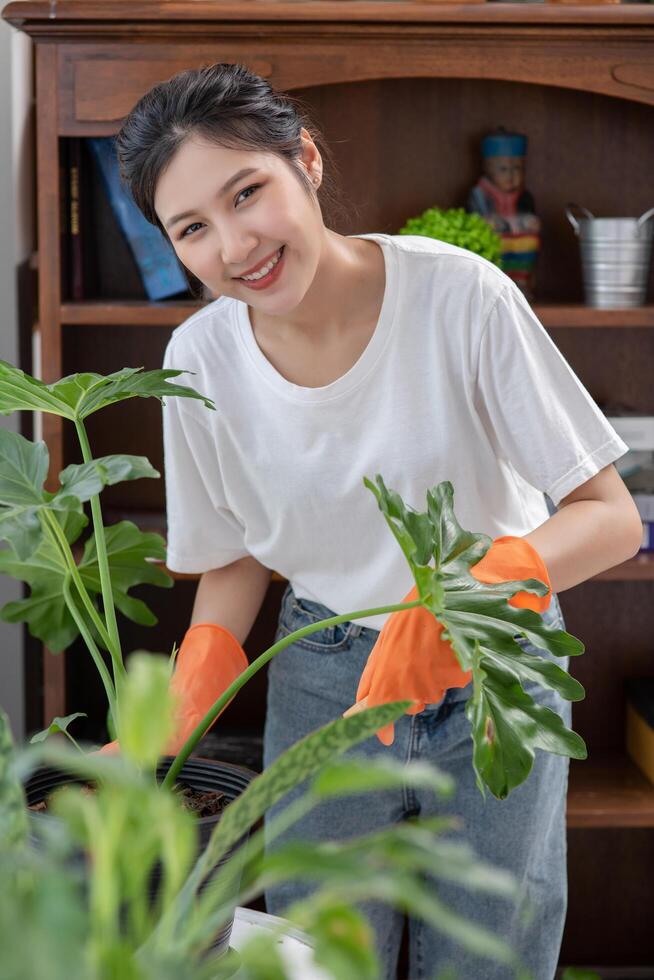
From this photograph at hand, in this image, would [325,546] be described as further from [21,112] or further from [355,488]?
[21,112]

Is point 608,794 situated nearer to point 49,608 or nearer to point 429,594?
point 49,608

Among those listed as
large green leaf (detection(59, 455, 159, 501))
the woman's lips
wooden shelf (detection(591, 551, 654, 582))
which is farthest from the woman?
wooden shelf (detection(591, 551, 654, 582))

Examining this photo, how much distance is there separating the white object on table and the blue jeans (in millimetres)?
334

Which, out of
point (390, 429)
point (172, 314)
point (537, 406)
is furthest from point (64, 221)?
point (537, 406)

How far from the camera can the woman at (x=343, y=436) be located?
115cm

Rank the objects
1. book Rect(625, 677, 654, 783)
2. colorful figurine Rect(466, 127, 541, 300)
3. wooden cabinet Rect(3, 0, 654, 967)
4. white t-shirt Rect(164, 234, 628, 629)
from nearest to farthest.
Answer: white t-shirt Rect(164, 234, 628, 629)
wooden cabinet Rect(3, 0, 654, 967)
colorful figurine Rect(466, 127, 541, 300)
book Rect(625, 677, 654, 783)

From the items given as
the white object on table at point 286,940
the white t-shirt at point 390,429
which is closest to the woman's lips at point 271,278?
the white t-shirt at point 390,429

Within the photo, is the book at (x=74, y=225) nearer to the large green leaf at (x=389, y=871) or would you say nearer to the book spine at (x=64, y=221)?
the book spine at (x=64, y=221)

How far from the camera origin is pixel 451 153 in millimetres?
2084

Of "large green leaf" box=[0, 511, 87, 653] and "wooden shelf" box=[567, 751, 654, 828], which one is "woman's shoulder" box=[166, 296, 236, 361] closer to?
"large green leaf" box=[0, 511, 87, 653]

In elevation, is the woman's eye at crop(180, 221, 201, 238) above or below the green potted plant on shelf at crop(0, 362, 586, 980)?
above

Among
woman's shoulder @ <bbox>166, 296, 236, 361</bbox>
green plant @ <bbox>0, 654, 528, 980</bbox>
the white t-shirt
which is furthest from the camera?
woman's shoulder @ <bbox>166, 296, 236, 361</bbox>

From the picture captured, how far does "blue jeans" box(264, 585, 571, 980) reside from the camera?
132 centimetres

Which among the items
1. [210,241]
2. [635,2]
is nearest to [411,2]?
[635,2]
